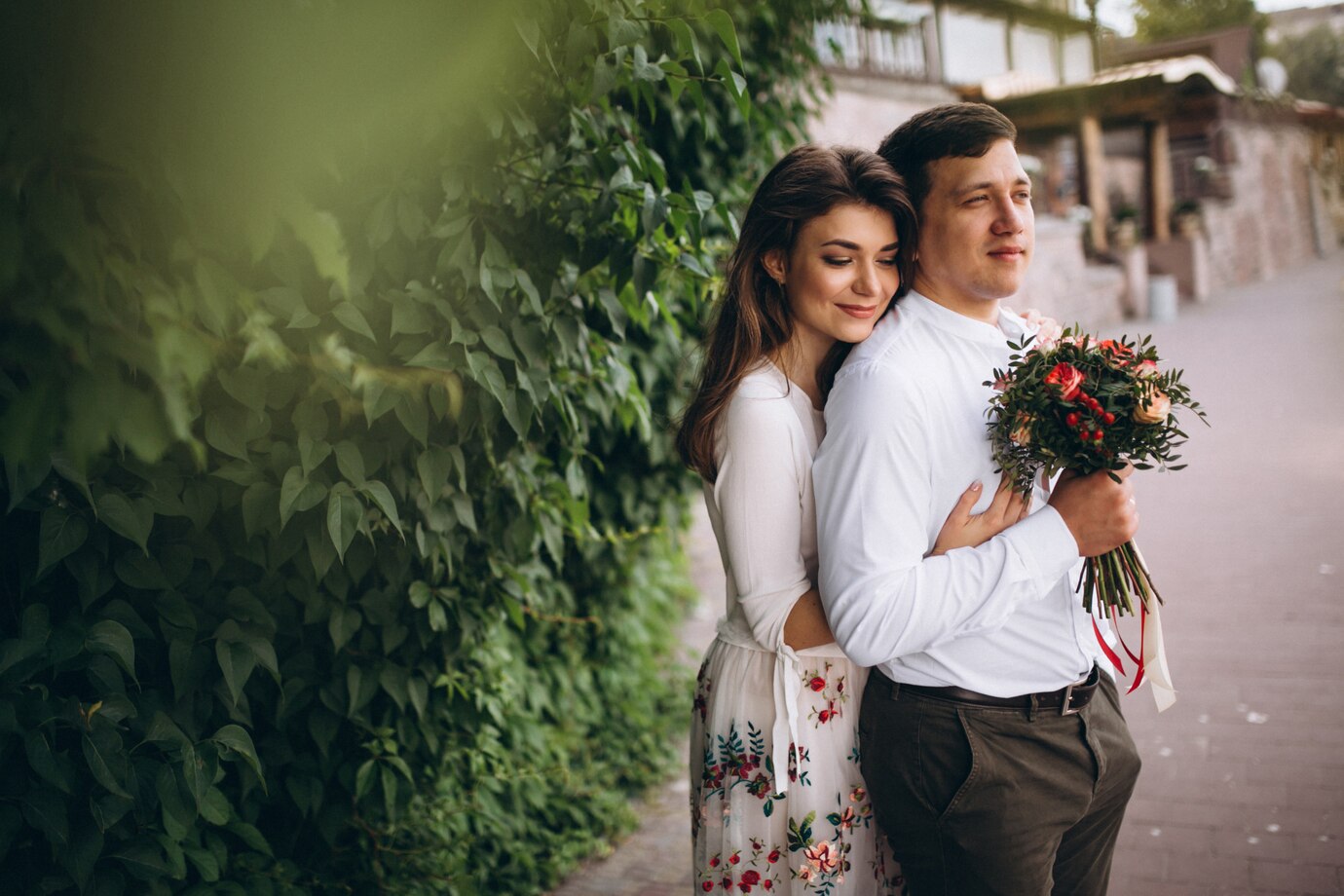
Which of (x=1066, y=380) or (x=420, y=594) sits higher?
(x=1066, y=380)

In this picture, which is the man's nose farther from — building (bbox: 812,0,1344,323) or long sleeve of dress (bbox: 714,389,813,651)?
building (bbox: 812,0,1344,323)

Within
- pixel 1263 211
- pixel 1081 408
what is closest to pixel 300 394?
pixel 1081 408

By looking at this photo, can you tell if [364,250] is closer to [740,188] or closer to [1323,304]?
[740,188]

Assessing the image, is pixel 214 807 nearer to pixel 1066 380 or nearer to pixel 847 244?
pixel 847 244

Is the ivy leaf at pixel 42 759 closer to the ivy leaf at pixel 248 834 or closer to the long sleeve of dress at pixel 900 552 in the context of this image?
the ivy leaf at pixel 248 834

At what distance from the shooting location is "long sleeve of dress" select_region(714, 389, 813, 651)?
2.00m

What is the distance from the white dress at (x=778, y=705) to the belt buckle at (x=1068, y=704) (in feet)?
1.29

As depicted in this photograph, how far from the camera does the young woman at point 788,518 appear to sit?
2021 millimetres

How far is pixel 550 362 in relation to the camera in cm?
251

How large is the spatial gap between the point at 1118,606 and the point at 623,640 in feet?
9.56

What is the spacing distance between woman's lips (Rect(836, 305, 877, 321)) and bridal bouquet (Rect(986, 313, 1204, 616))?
29cm

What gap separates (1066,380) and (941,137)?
1.95 ft

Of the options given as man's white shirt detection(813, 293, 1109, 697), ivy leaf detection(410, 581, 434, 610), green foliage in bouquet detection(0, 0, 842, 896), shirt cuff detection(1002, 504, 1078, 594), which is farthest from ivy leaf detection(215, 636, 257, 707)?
shirt cuff detection(1002, 504, 1078, 594)

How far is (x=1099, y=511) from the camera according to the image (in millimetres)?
1842
